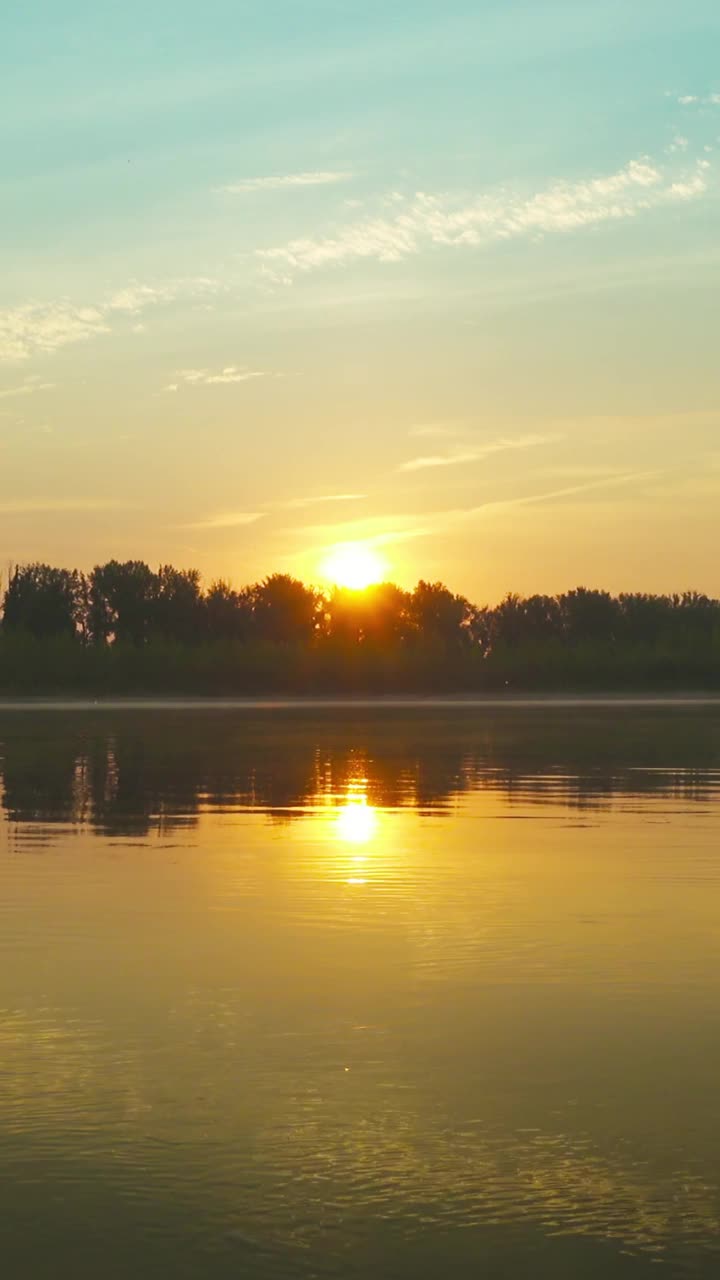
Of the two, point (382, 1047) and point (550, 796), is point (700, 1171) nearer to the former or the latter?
point (382, 1047)

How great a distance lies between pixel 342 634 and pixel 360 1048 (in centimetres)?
9813

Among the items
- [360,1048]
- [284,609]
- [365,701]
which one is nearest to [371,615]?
[284,609]

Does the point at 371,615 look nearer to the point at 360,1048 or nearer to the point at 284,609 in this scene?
the point at 284,609

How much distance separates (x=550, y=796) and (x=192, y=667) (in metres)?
68.0

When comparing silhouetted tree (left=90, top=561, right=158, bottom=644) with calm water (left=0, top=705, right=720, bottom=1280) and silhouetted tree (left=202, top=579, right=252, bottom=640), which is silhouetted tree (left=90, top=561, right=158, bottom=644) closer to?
silhouetted tree (left=202, top=579, right=252, bottom=640)

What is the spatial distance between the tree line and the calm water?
235ft

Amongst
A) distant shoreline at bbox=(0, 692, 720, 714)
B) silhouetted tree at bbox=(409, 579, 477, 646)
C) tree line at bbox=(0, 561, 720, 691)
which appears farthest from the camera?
silhouetted tree at bbox=(409, 579, 477, 646)

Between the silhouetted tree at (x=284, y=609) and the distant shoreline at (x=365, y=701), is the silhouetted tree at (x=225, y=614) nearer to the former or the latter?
the silhouetted tree at (x=284, y=609)

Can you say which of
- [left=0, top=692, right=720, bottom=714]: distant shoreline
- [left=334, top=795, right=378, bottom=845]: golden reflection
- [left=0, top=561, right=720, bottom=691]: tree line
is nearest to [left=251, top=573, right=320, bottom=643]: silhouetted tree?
[left=0, top=561, right=720, bottom=691]: tree line

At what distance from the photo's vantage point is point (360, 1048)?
8.91 metres

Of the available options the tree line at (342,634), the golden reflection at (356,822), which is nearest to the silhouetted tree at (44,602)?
the tree line at (342,634)

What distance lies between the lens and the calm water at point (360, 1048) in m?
6.25

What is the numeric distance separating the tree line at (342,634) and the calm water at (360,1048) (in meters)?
71.7

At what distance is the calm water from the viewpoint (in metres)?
6.25
